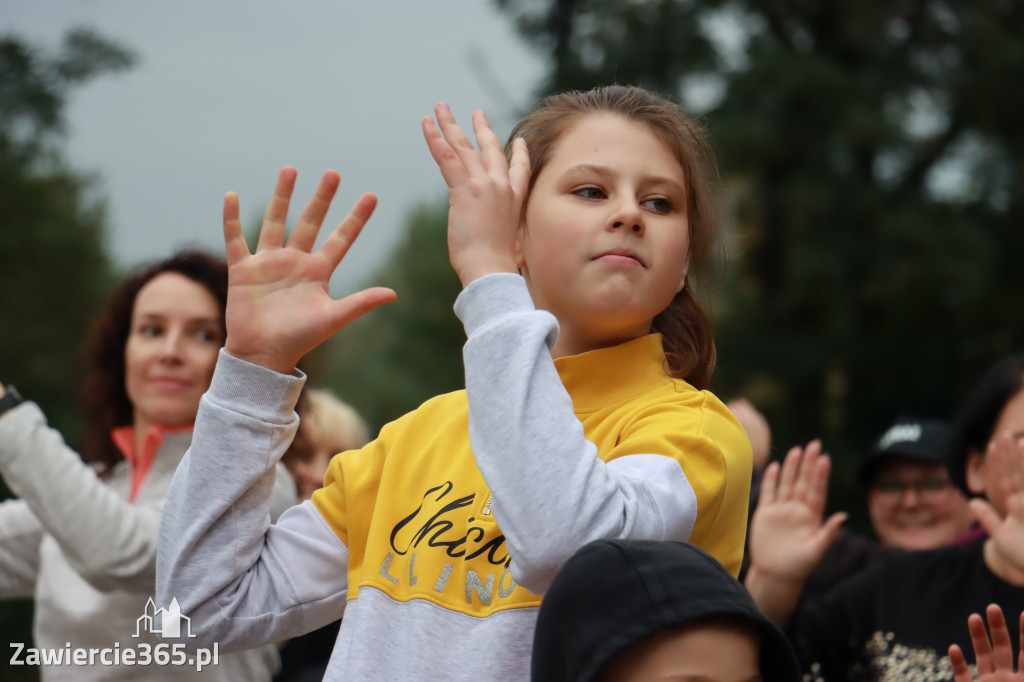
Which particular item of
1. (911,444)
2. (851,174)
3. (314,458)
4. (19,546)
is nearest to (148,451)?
(19,546)

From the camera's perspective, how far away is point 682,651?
138 centimetres

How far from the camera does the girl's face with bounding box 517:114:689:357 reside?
5.17 ft

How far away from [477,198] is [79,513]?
63.5 inches

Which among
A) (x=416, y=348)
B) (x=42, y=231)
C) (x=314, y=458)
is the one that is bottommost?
(x=314, y=458)

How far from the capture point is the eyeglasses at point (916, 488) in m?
3.96

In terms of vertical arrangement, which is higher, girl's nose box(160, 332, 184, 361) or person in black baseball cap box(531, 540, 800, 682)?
girl's nose box(160, 332, 184, 361)

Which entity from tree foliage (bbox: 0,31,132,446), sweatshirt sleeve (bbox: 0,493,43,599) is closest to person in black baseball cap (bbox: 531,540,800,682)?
sweatshirt sleeve (bbox: 0,493,43,599)

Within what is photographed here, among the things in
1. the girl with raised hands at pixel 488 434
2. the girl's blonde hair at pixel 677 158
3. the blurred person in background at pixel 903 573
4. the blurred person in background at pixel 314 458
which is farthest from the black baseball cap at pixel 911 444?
the girl with raised hands at pixel 488 434

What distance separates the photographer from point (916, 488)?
4.00 meters

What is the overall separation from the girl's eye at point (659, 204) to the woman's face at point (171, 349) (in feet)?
5.61

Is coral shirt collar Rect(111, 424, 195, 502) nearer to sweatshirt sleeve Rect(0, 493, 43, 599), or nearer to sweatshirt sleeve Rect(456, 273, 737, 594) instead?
sweatshirt sleeve Rect(0, 493, 43, 599)

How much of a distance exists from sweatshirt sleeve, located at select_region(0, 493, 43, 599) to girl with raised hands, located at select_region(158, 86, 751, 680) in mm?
1573

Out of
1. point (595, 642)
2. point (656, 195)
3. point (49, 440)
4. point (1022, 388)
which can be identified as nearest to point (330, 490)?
point (595, 642)
